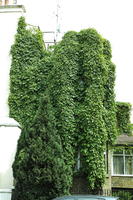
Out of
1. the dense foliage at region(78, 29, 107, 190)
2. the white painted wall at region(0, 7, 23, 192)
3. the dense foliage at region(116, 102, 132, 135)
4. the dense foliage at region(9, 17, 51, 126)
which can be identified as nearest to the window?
the dense foliage at region(116, 102, 132, 135)

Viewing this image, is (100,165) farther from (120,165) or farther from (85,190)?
(120,165)

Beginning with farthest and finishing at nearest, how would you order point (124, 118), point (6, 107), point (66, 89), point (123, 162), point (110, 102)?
1. point (123, 162)
2. point (124, 118)
3. point (110, 102)
4. point (6, 107)
5. point (66, 89)

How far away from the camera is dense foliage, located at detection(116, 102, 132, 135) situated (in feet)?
83.7

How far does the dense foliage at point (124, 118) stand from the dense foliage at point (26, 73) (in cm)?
893

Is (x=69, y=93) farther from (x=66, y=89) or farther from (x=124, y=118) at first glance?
(x=124, y=118)

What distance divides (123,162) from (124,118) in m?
4.12

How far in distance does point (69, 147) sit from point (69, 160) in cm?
68

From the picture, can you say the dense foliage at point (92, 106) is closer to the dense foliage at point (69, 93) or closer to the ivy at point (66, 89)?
the dense foliage at point (69, 93)

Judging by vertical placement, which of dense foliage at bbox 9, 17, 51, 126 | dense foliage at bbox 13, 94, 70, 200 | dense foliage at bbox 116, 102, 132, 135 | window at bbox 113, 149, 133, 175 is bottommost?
window at bbox 113, 149, 133, 175

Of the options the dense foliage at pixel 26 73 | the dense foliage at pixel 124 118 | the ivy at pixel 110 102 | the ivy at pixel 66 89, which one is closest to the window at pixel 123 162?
the dense foliage at pixel 124 118

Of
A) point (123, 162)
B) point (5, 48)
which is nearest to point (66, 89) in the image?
point (5, 48)

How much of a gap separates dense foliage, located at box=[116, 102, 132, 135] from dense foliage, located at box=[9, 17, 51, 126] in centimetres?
893

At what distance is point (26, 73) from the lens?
18953mm

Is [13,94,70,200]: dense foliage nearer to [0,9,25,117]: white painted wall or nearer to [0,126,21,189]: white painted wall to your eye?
[0,126,21,189]: white painted wall
